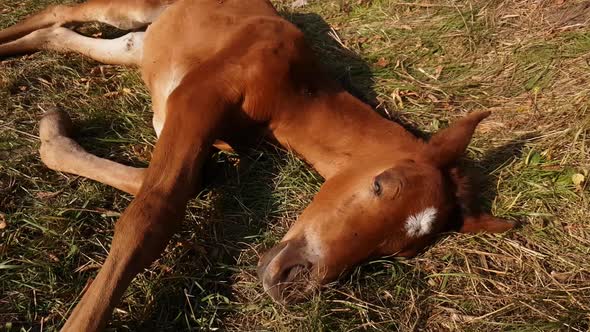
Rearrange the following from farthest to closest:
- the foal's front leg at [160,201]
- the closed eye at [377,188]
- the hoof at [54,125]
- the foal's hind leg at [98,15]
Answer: the foal's hind leg at [98,15] < the hoof at [54,125] < the closed eye at [377,188] < the foal's front leg at [160,201]

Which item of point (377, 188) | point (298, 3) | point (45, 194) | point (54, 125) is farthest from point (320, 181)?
point (298, 3)

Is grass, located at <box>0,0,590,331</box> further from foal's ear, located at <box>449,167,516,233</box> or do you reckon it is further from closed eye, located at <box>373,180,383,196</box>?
closed eye, located at <box>373,180,383,196</box>

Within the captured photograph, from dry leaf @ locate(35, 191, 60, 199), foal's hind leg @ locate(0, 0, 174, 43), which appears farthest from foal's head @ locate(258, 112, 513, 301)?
foal's hind leg @ locate(0, 0, 174, 43)

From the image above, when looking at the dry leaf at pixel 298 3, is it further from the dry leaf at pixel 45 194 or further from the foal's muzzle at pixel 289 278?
the foal's muzzle at pixel 289 278

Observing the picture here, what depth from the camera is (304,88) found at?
140 inches

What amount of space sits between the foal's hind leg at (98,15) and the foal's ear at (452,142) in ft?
9.52

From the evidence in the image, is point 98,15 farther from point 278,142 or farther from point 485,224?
point 485,224

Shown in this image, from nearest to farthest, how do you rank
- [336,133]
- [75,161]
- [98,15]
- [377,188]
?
[377,188], [336,133], [75,161], [98,15]

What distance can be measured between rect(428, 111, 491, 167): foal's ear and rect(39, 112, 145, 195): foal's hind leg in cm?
167

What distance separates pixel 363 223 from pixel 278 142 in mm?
1041

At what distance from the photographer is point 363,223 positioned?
9.00 ft

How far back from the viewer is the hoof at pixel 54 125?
12.3 ft

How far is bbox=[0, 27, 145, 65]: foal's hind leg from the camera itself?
482cm

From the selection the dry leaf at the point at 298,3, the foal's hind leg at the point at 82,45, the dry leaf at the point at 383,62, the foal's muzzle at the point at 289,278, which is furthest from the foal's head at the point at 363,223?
the dry leaf at the point at 298,3
